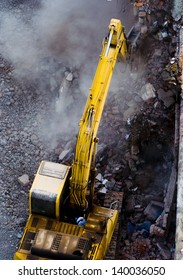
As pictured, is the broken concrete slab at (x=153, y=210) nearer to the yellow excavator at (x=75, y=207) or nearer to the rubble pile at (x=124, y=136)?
the rubble pile at (x=124, y=136)

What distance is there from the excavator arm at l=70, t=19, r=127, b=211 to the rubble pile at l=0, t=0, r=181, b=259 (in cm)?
231

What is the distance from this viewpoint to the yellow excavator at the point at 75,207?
607 inches

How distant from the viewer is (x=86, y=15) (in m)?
22.8

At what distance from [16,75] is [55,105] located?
185 centimetres

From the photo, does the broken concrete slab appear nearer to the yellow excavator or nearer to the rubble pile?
the rubble pile

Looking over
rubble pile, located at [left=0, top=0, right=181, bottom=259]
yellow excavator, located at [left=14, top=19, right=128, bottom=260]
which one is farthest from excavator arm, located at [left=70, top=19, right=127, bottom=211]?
rubble pile, located at [left=0, top=0, right=181, bottom=259]

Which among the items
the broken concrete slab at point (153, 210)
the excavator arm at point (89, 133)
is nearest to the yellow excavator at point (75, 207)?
the excavator arm at point (89, 133)

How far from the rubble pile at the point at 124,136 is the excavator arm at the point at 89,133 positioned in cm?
231

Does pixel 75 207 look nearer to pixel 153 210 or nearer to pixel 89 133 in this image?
pixel 89 133

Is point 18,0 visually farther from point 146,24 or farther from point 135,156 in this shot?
point 135,156

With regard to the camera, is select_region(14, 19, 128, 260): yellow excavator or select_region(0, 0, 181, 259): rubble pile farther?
select_region(0, 0, 181, 259): rubble pile

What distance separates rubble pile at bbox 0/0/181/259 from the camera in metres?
18.2

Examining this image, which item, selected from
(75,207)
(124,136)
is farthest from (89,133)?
(124,136)

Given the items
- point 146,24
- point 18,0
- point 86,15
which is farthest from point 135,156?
point 18,0
